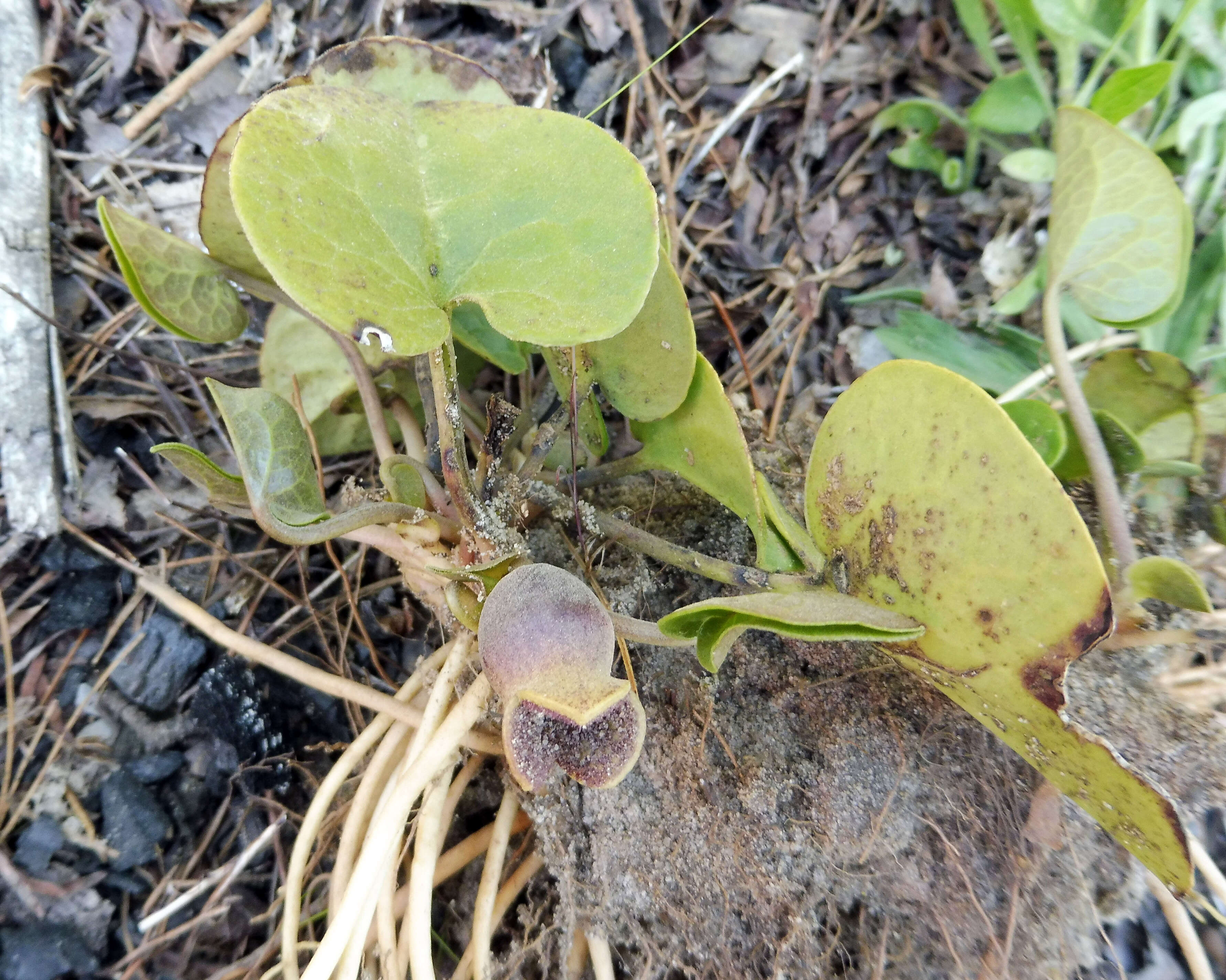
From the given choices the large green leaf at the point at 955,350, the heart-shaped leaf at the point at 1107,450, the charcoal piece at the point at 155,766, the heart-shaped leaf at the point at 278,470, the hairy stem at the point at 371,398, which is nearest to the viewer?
the heart-shaped leaf at the point at 278,470

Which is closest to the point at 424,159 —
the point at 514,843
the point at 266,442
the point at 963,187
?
the point at 266,442

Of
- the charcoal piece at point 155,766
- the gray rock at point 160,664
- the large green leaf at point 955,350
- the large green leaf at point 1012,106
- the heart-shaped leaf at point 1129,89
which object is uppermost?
the heart-shaped leaf at point 1129,89

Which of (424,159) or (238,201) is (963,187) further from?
(238,201)

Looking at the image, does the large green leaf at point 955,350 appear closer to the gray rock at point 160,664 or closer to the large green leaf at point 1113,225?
the large green leaf at point 1113,225

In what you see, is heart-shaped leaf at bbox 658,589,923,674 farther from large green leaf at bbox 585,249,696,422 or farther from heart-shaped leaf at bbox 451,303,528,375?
heart-shaped leaf at bbox 451,303,528,375

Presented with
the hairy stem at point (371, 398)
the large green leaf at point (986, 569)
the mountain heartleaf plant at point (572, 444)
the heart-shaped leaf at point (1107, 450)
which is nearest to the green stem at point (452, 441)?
the mountain heartleaf plant at point (572, 444)

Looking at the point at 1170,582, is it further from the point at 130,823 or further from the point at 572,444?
the point at 130,823
